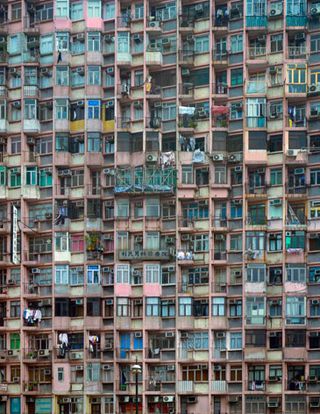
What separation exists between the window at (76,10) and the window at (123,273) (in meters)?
13.2

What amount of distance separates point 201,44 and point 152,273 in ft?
38.7

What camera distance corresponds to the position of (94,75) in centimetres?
5706

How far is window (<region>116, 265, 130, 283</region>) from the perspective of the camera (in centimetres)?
5512

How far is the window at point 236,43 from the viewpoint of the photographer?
55759mm

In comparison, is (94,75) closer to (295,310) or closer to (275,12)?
(275,12)

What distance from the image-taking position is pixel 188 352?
5397cm

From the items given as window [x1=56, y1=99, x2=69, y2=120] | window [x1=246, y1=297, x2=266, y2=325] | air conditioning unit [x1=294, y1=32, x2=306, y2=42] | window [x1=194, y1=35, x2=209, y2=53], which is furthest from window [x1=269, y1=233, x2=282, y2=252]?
window [x1=56, y1=99, x2=69, y2=120]

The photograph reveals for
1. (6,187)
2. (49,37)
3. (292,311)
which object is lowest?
(292,311)

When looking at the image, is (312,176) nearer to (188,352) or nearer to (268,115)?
(268,115)

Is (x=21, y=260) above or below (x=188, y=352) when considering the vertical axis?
above

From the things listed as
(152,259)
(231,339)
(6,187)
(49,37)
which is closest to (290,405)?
(231,339)

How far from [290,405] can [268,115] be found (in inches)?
552

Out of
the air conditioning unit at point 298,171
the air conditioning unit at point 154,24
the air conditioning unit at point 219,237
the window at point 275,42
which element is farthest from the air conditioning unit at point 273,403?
the air conditioning unit at point 154,24

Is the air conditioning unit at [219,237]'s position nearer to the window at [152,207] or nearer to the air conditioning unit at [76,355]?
the window at [152,207]
